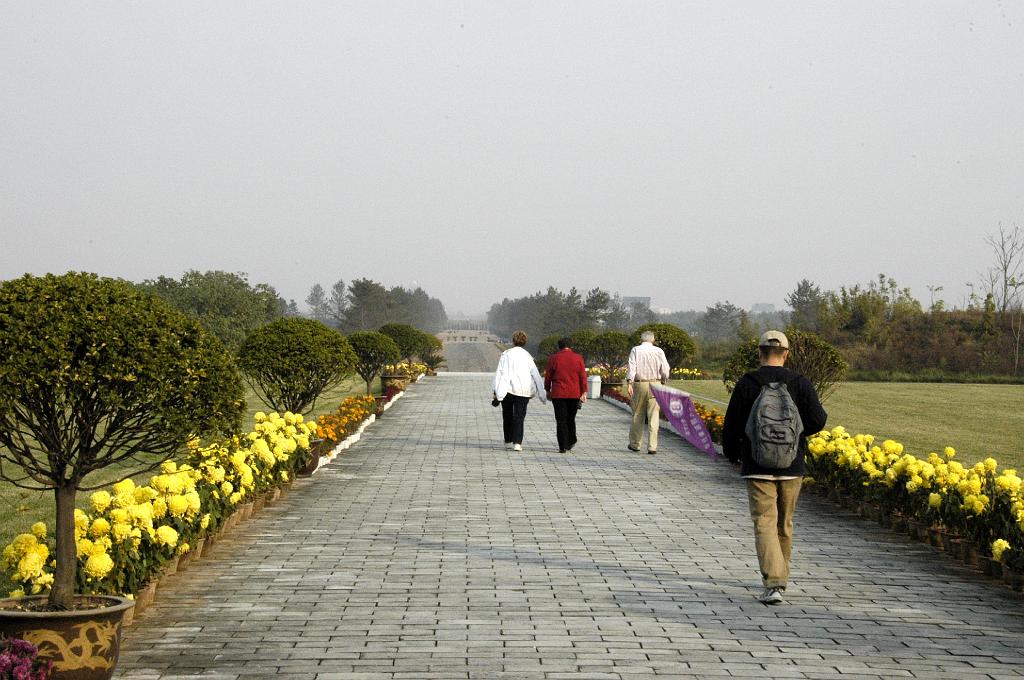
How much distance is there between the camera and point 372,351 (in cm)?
3123

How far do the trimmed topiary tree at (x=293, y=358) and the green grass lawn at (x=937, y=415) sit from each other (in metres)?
9.78

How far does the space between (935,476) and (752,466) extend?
9.97ft

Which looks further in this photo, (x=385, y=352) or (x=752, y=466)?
(x=385, y=352)

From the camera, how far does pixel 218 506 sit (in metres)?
8.62

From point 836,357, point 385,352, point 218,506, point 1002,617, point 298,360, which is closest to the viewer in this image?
point 1002,617

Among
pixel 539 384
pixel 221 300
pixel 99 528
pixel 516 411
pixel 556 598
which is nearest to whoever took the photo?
pixel 99 528

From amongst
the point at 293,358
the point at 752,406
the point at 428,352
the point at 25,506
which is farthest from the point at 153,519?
the point at 428,352

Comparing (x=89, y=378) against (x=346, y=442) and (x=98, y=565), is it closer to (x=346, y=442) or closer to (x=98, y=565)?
(x=98, y=565)

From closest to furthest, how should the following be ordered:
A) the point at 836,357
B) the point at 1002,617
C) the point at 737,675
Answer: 1. the point at 737,675
2. the point at 1002,617
3. the point at 836,357

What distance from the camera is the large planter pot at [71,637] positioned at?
482 cm

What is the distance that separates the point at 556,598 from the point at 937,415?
919 inches

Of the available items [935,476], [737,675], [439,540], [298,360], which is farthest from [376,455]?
[737,675]

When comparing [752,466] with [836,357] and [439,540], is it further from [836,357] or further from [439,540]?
[836,357]

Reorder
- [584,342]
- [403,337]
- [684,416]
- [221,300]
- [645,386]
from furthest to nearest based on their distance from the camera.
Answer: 1. [221,300]
2. [403,337]
3. [584,342]
4. [684,416]
5. [645,386]
